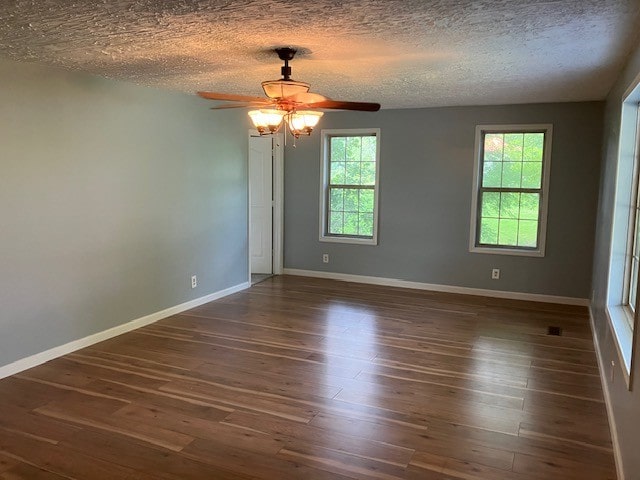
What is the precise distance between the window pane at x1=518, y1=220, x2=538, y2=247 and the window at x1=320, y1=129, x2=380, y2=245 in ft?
5.73

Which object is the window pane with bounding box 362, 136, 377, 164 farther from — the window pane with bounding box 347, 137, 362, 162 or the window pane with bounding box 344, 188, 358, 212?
the window pane with bounding box 344, 188, 358, 212

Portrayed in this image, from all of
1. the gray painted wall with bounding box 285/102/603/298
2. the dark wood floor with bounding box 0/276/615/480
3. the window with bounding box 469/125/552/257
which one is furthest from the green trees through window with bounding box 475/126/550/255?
the dark wood floor with bounding box 0/276/615/480

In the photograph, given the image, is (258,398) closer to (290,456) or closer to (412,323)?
(290,456)

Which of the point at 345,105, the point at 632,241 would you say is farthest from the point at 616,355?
the point at 345,105

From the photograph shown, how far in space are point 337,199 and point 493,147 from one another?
2.08m

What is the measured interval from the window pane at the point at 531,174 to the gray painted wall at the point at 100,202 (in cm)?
333

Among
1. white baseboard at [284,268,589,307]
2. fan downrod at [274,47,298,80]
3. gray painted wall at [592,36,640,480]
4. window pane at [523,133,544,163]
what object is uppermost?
fan downrod at [274,47,298,80]

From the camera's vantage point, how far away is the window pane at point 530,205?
597cm

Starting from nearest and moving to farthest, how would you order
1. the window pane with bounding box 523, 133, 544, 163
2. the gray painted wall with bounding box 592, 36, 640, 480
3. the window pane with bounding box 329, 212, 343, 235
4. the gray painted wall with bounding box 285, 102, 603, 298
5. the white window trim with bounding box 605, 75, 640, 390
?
the gray painted wall with bounding box 592, 36, 640, 480 < the white window trim with bounding box 605, 75, 640, 390 < the gray painted wall with bounding box 285, 102, 603, 298 < the window pane with bounding box 523, 133, 544, 163 < the window pane with bounding box 329, 212, 343, 235

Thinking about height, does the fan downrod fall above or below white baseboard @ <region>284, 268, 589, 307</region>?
above

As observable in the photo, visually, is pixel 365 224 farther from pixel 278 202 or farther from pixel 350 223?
pixel 278 202

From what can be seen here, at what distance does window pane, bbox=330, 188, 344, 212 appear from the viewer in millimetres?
7004

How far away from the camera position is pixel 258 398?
11.1 feet

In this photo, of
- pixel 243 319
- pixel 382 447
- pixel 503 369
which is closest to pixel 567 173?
pixel 503 369
